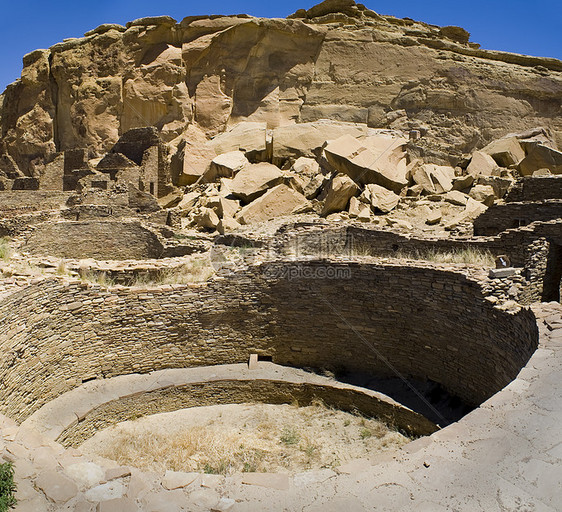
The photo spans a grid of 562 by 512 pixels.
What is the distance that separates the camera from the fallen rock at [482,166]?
1878 cm

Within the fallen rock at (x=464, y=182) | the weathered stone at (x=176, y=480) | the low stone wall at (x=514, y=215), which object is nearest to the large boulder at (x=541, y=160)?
the fallen rock at (x=464, y=182)

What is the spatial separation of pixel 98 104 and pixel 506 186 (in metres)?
21.1

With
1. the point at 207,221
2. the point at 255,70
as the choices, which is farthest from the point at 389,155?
the point at 255,70

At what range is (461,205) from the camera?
1555cm

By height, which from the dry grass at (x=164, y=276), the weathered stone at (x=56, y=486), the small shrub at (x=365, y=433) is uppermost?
the dry grass at (x=164, y=276)

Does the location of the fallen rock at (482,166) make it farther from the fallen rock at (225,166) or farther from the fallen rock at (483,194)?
the fallen rock at (225,166)

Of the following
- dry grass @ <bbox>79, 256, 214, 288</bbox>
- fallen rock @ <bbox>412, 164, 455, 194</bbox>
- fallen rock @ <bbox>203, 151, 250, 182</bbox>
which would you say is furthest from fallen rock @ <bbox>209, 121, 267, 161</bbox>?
dry grass @ <bbox>79, 256, 214, 288</bbox>

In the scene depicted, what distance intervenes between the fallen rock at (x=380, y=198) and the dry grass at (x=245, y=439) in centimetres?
817

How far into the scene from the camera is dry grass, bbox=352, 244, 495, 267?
1005 centimetres

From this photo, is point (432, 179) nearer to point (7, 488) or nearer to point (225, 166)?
point (225, 166)

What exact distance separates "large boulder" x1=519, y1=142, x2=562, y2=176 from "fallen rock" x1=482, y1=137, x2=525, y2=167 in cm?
74

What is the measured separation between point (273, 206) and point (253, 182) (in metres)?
1.89

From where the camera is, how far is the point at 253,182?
17.2 m

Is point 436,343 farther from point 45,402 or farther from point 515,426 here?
point 45,402
